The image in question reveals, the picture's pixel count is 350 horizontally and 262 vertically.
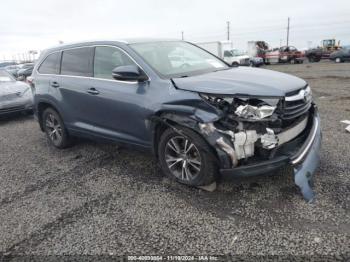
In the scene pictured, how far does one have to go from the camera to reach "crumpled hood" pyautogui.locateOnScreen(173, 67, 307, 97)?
3.23 meters

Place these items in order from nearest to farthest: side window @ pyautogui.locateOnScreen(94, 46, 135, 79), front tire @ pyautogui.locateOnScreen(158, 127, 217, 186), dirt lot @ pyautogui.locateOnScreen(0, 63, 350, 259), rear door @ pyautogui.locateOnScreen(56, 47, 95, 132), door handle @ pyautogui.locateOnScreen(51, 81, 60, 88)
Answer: dirt lot @ pyautogui.locateOnScreen(0, 63, 350, 259) → front tire @ pyautogui.locateOnScreen(158, 127, 217, 186) → side window @ pyautogui.locateOnScreen(94, 46, 135, 79) → rear door @ pyautogui.locateOnScreen(56, 47, 95, 132) → door handle @ pyautogui.locateOnScreen(51, 81, 60, 88)

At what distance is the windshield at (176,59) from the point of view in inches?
156

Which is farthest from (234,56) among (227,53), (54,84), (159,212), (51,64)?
(159,212)

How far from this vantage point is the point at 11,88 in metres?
8.76

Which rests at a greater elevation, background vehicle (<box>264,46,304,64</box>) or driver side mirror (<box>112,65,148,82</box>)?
driver side mirror (<box>112,65,148,82</box>)

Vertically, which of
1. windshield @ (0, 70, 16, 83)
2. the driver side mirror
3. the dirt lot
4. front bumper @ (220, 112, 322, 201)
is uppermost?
the driver side mirror

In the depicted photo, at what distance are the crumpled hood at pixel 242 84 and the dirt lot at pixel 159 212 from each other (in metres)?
1.12

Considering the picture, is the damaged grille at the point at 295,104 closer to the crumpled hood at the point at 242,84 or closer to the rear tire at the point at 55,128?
the crumpled hood at the point at 242,84

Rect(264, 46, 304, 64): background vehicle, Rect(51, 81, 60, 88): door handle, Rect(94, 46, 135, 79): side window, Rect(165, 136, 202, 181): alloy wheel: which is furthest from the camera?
Rect(264, 46, 304, 64): background vehicle

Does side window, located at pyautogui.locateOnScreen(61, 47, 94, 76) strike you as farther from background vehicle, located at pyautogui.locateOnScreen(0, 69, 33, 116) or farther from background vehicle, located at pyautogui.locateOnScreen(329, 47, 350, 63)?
background vehicle, located at pyautogui.locateOnScreen(329, 47, 350, 63)

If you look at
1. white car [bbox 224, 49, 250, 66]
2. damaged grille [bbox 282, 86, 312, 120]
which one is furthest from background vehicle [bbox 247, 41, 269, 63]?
damaged grille [bbox 282, 86, 312, 120]

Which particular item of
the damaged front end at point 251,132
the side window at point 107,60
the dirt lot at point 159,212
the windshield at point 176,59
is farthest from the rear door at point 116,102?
the damaged front end at point 251,132

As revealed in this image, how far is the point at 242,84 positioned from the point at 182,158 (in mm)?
1072

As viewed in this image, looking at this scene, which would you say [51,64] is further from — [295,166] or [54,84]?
[295,166]
